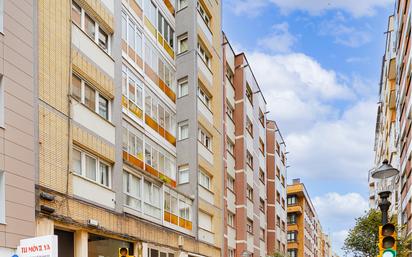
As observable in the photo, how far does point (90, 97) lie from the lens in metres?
20.3

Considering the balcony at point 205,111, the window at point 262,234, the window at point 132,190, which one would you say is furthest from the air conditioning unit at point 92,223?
the window at point 262,234

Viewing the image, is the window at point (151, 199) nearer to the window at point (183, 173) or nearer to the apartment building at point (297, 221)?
the window at point (183, 173)

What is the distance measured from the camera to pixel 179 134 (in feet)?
100

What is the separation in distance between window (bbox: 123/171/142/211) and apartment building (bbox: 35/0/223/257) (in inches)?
1.7

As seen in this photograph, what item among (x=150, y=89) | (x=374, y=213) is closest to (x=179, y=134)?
(x=150, y=89)

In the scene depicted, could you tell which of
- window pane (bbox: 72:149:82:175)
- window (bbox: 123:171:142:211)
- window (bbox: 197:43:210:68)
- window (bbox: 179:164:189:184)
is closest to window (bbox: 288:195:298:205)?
window (bbox: 197:43:210:68)

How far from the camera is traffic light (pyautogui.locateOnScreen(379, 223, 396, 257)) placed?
9312 millimetres

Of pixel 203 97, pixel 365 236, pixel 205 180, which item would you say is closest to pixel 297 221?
pixel 365 236

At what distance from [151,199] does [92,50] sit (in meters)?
7.70

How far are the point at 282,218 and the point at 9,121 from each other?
48.5m

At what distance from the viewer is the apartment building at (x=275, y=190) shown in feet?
176

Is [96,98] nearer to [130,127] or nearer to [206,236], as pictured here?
[130,127]

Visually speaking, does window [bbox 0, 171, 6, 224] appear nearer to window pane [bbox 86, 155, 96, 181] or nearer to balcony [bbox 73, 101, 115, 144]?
balcony [bbox 73, 101, 115, 144]

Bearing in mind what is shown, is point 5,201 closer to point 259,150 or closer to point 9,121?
point 9,121
